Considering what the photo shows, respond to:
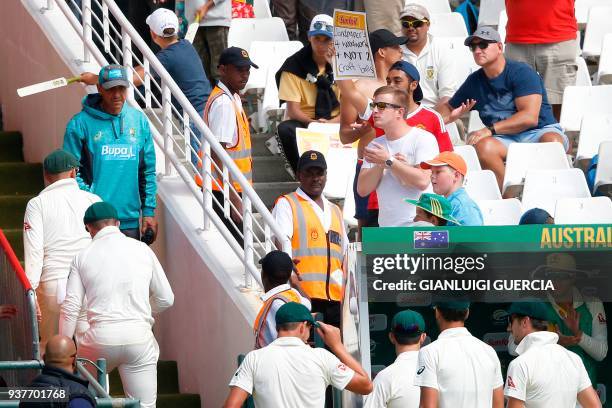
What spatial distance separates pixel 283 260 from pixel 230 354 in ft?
Result: 5.40

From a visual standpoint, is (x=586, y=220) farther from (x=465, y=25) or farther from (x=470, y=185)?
(x=465, y=25)

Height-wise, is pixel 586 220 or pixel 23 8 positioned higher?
pixel 23 8

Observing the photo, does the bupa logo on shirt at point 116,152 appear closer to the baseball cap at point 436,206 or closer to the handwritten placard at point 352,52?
the handwritten placard at point 352,52

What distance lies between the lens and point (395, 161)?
1050cm

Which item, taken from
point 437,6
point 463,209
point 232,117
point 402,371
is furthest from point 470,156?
point 402,371

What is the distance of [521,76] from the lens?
13.1 meters

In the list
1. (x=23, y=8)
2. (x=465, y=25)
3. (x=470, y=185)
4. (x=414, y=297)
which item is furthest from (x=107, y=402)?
(x=465, y=25)

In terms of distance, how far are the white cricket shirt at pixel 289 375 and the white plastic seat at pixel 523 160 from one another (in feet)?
15.4

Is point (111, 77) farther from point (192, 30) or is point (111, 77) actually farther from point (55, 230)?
point (192, 30)

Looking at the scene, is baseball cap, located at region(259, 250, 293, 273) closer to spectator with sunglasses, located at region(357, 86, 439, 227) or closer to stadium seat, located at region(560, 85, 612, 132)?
spectator with sunglasses, located at region(357, 86, 439, 227)

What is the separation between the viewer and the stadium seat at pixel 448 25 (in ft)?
51.4

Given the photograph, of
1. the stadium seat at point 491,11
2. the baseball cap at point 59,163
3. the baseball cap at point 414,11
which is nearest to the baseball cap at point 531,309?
the baseball cap at point 59,163

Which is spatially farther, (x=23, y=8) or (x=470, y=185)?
(x=23, y=8)

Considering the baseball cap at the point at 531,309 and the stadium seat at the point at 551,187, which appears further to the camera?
the stadium seat at the point at 551,187
